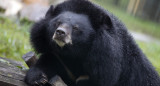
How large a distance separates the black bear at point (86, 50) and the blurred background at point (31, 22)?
0.57 m

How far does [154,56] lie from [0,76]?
6079 millimetres

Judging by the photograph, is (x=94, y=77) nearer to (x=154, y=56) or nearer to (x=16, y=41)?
(x=16, y=41)

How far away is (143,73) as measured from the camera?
12.6 ft

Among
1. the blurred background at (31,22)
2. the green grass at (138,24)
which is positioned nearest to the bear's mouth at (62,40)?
the blurred background at (31,22)

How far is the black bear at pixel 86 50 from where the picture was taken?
343 centimetres

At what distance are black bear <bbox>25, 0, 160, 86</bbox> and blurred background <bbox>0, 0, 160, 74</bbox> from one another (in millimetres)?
575

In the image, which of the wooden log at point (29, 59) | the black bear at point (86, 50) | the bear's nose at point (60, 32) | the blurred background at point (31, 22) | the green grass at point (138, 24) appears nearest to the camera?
the bear's nose at point (60, 32)

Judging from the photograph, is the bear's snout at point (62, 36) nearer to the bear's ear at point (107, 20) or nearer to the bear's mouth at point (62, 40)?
the bear's mouth at point (62, 40)

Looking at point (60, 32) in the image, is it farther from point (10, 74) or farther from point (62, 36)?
point (10, 74)

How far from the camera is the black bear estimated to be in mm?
3426

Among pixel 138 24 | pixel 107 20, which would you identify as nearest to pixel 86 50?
pixel 107 20

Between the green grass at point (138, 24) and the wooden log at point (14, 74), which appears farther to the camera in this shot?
the green grass at point (138, 24)

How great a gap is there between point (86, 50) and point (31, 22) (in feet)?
18.7

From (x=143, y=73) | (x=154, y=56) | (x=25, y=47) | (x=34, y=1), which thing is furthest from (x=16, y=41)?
(x=34, y=1)
